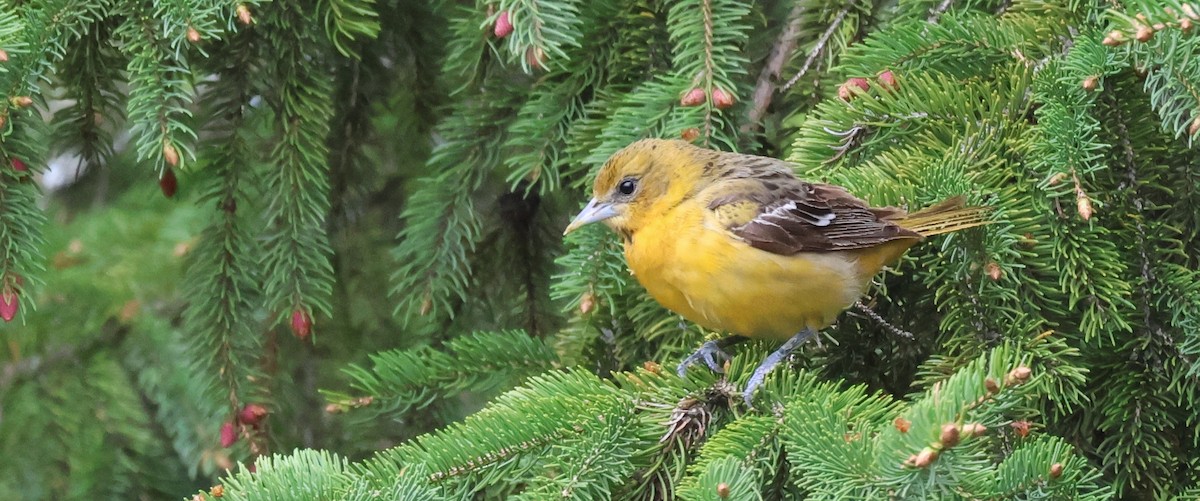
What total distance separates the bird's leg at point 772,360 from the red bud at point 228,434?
163 cm

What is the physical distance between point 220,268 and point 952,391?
2336 millimetres

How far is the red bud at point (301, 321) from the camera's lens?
3.27 meters

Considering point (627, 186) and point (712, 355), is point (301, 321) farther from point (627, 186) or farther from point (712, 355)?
point (712, 355)

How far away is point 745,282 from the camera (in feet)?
10.0

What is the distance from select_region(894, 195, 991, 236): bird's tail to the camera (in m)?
2.57

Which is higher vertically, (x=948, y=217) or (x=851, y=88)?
(x=851, y=88)

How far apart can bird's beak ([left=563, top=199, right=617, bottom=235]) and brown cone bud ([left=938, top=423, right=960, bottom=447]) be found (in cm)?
167

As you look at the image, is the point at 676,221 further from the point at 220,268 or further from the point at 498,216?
the point at 220,268

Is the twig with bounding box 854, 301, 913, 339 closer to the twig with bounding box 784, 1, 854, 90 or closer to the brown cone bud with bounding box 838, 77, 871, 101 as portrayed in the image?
the brown cone bud with bounding box 838, 77, 871, 101

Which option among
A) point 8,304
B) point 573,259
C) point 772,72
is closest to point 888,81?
point 772,72

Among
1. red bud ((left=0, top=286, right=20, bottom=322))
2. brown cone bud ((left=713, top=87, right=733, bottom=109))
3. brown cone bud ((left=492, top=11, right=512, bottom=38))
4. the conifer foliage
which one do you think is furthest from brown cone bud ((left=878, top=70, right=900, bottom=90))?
red bud ((left=0, top=286, right=20, bottom=322))

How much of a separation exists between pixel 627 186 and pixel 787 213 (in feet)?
1.55

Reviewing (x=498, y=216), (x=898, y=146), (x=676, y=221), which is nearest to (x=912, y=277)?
(x=898, y=146)

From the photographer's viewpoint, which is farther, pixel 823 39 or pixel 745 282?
pixel 823 39
